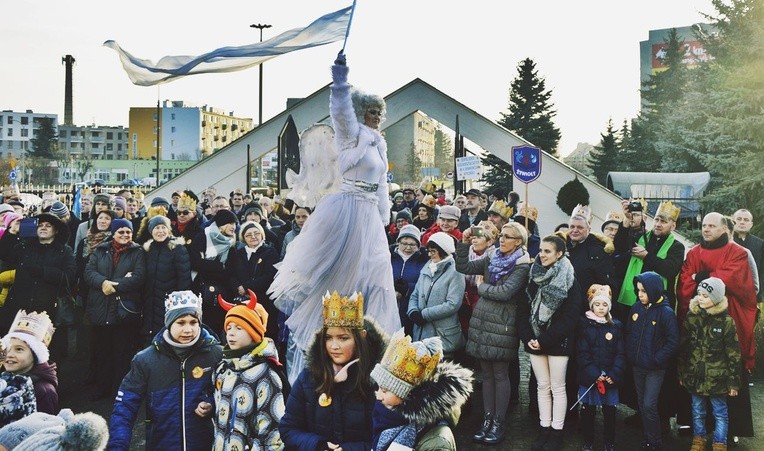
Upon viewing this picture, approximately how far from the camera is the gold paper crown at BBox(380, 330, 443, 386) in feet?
11.7

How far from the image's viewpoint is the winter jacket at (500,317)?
284 inches

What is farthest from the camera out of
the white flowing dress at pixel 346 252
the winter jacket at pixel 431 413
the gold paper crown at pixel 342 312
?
the white flowing dress at pixel 346 252

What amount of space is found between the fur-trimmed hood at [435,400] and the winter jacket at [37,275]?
619 centimetres

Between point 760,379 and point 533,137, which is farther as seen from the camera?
point 533,137

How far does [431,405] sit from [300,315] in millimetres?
3035

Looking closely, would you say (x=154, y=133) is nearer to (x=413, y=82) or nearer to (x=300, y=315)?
(x=413, y=82)

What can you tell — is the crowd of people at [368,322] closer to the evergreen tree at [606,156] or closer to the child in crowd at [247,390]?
the child in crowd at [247,390]

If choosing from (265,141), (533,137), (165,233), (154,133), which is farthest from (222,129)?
(165,233)

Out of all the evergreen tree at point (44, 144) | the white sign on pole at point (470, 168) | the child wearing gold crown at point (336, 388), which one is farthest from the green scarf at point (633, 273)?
the evergreen tree at point (44, 144)

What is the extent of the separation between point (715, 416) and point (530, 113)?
39892 millimetres

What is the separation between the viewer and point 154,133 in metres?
126

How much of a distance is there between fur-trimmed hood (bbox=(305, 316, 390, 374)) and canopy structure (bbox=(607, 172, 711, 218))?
1035 inches

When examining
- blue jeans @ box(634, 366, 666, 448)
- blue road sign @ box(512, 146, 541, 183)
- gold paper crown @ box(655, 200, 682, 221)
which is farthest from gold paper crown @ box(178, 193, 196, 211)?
blue jeans @ box(634, 366, 666, 448)

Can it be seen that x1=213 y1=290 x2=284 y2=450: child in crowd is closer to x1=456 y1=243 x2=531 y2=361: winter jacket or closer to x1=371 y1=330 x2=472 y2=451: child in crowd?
x1=371 y1=330 x2=472 y2=451: child in crowd
